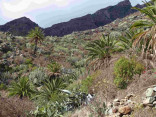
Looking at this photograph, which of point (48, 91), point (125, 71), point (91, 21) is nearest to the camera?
point (125, 71)

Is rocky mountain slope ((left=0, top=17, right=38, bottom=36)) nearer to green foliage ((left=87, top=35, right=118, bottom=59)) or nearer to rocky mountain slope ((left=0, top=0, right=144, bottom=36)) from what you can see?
rocky mountain slope ((left=0, top=0, right=144, bottom=36))

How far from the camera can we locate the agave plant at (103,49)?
13385 mm

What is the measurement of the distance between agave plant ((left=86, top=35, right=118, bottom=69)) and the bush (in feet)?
11.1

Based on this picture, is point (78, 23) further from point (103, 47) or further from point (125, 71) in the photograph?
point (125, 71)

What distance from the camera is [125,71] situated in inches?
370

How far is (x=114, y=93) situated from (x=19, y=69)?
2629 cm

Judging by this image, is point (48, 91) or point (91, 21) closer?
point (48, 91)

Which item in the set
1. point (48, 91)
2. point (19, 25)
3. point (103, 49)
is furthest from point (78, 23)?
point (48, 91)

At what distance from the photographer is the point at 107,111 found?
5473 mm

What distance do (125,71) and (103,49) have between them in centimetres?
447

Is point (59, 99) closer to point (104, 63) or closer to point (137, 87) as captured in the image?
point (137, 87)

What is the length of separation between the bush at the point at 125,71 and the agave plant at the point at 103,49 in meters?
3.37

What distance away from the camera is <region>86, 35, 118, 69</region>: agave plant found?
1339 centimetres

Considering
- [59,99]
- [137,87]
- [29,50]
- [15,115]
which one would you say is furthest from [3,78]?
[137,87]
